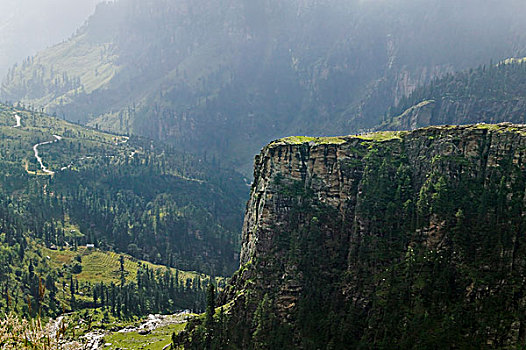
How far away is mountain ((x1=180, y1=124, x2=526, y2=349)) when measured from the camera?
109m

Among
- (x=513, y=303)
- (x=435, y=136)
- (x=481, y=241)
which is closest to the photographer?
(x=513, y=303)

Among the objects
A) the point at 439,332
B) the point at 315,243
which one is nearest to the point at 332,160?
the point at 315,243

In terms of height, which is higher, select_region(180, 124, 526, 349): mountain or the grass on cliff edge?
the grass on cliff edge

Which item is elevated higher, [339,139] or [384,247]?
[339,139]

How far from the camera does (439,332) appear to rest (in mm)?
107312

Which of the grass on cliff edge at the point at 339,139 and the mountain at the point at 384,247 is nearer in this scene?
the mountain at the point at 384,247

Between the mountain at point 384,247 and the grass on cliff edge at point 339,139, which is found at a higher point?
the grass on cliff edge at point 339,139

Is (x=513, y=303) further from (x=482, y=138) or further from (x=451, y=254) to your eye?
(x=482, y=138)

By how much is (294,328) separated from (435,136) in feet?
193

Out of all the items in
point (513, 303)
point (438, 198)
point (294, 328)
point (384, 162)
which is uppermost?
point (384, 162)

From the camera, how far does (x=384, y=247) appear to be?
129000 mm

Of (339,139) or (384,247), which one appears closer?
(384,247)

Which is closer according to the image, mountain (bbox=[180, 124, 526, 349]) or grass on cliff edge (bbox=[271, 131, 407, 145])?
mountain (bbox=[180, 124, 526, 349])

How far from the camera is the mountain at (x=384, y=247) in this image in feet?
358
